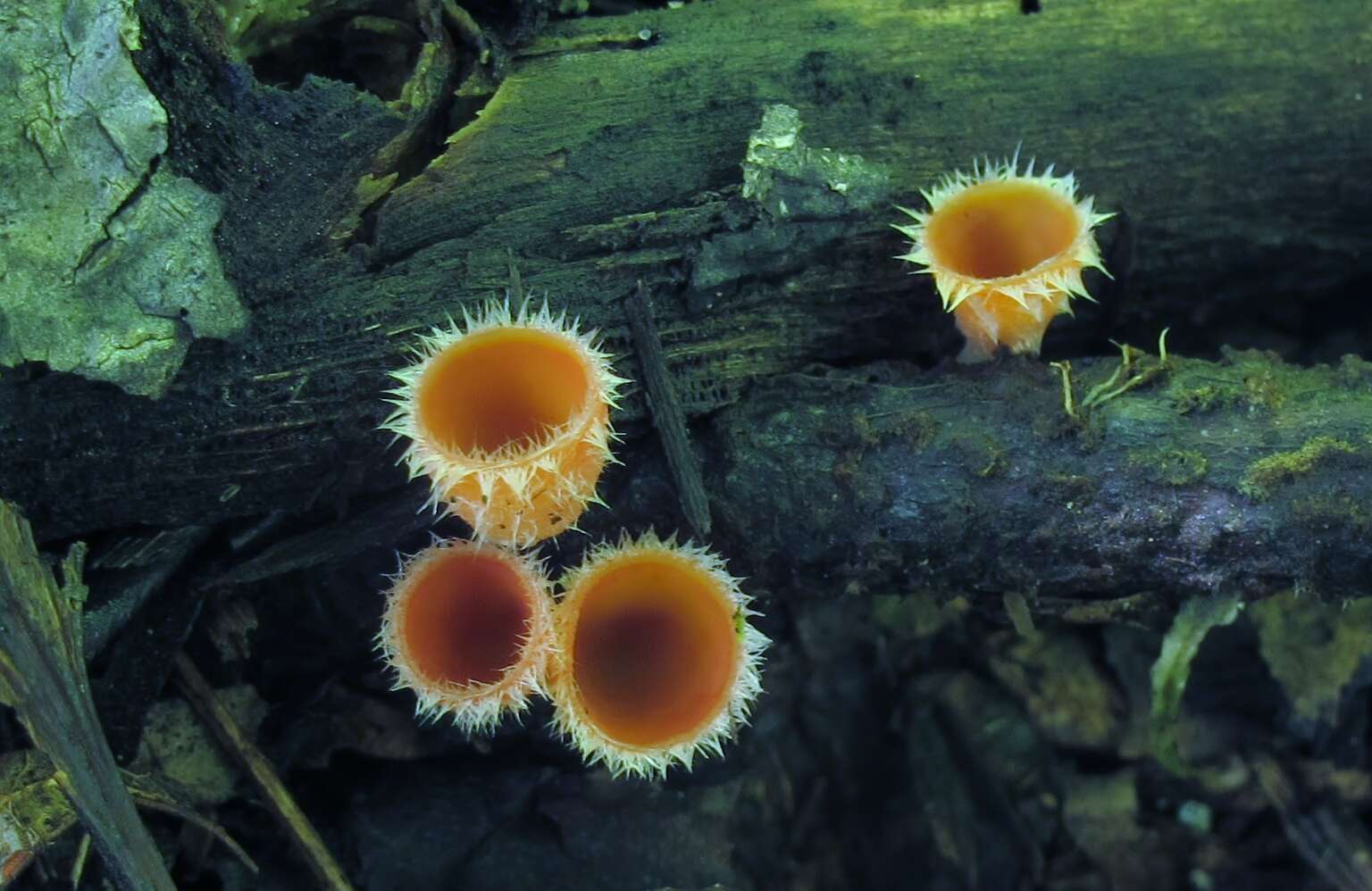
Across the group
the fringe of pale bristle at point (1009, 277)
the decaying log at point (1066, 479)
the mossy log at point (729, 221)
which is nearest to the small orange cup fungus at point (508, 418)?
the mossy log at point (729, 221)

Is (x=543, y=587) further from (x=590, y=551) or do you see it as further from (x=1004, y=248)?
(x=1004, y=248)

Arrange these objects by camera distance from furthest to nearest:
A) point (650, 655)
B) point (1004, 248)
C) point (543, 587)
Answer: point (1004, 248) → point (650, 655) → point (543, 587)

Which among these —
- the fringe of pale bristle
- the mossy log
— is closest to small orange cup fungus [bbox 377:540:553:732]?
the mossy log

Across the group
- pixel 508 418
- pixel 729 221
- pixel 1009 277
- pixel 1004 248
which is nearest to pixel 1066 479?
pixel 1009 277

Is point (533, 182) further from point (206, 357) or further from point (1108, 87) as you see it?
point (1108, 87)

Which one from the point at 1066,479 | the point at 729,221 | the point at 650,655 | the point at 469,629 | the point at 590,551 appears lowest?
the point at 650,655

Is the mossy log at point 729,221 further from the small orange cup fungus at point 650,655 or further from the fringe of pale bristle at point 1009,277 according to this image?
the small orange cup fungus at point 650,655

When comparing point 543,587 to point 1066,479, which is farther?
point 1066,479
